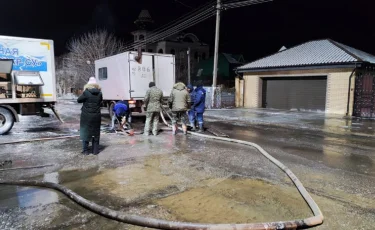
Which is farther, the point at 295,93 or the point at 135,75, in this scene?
the point at 295,93

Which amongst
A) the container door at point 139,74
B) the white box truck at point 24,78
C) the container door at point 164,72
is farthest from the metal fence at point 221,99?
the white box truck at point 24,78

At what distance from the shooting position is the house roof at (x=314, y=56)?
1908 centimetres

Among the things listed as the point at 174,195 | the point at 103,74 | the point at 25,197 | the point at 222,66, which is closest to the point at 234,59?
the point at 222,66

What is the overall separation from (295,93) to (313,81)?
1.55 m

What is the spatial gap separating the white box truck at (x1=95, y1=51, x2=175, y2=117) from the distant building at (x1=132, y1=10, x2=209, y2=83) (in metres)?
37.1

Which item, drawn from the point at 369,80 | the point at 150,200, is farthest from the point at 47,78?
the point at 369,80

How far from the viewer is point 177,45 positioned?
57.5m

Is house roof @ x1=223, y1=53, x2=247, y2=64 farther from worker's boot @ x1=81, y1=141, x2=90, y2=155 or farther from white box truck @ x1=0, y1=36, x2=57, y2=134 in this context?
worker's boot @ x1=81, y1=141, x2=90, y2=155

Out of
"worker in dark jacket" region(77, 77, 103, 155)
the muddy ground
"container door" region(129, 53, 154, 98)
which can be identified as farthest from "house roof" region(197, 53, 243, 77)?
"worker in dark jacket" region(77, 77, 103, 155)

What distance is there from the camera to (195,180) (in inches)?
200

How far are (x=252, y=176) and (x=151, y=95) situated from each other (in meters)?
4.88

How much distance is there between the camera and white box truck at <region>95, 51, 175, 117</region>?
12.6m

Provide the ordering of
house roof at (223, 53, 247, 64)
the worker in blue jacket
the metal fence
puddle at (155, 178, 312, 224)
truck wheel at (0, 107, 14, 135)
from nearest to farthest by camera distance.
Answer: puddle at (155, 178, 312, 224) < truck wheel at (0, 107, 14, 135) < the worker in blue jacket < the metal fence < house roof at (223, 53, 247, 64)

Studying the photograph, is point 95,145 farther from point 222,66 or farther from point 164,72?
point 222,66
